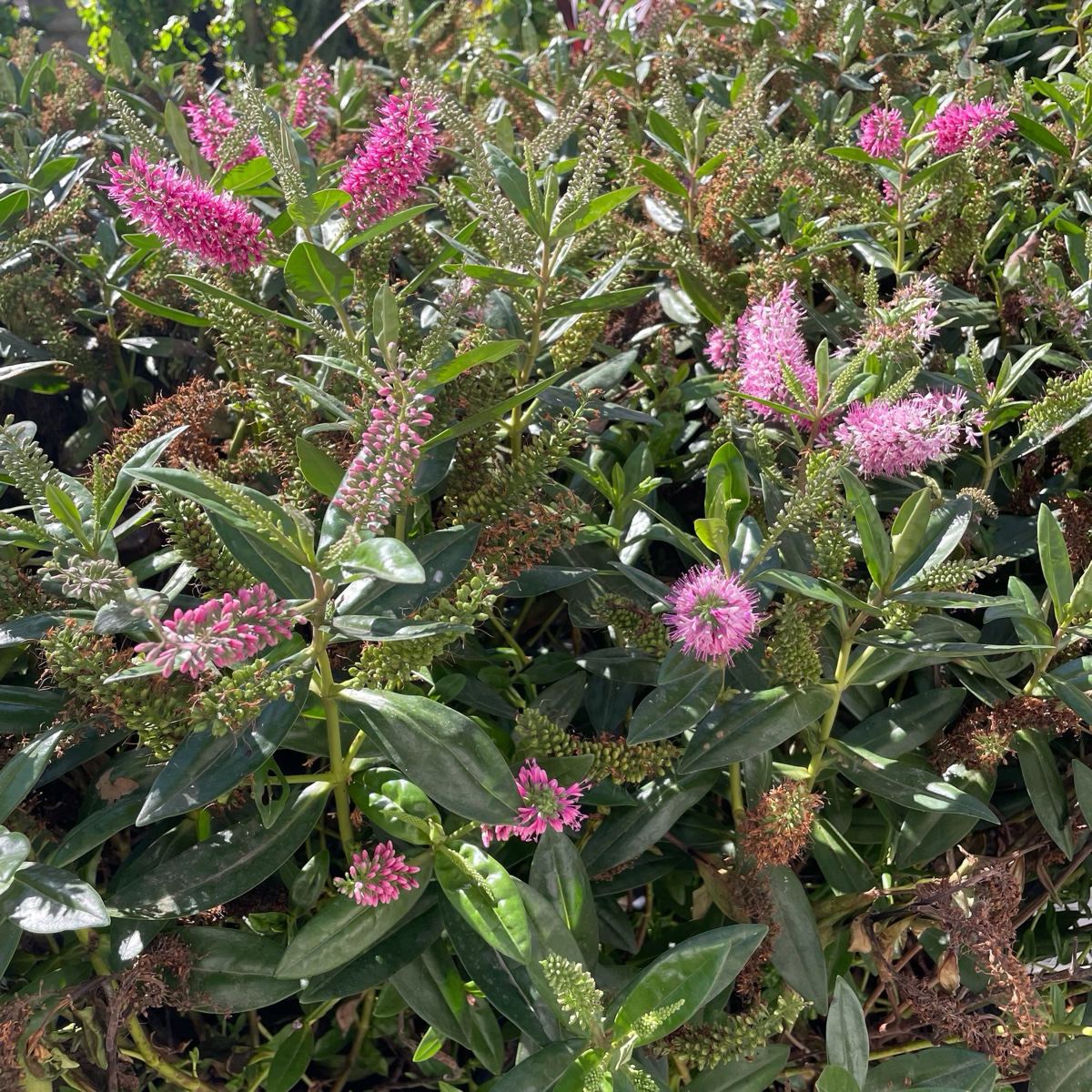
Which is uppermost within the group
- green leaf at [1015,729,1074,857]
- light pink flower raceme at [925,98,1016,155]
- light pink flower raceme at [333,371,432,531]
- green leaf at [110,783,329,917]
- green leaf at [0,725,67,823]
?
light pink flower raceme at [333,371,432,531]

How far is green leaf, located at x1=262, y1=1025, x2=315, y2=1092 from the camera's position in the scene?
2.92ft

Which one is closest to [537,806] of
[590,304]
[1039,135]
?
[590,304]

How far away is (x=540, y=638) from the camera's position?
1109mm

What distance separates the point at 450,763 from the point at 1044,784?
0.57 metres

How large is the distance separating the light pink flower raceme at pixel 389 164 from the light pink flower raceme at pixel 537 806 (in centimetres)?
50

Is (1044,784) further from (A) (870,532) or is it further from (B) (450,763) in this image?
(B) (450,763)

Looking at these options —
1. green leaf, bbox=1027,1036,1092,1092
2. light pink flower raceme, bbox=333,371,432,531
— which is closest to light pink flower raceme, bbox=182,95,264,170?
light pink flower raceme, bbox=333,371,432,531

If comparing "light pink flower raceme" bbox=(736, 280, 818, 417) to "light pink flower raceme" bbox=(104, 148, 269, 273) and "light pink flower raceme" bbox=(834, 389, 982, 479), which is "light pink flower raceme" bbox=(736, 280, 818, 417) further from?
"light pink flower raceme" bbox=(104, 148, 269, 273)

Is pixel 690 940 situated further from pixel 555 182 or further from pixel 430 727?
pixel 555 182

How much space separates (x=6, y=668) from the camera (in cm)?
91

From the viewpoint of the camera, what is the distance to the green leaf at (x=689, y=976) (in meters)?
0.74

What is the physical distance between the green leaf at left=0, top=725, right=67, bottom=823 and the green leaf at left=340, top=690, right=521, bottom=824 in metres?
0.26

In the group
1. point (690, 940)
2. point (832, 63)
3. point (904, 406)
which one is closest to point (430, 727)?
point (690, 940)

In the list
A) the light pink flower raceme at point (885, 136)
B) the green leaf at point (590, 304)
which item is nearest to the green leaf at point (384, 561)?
the green leaf at point (590, 304)
